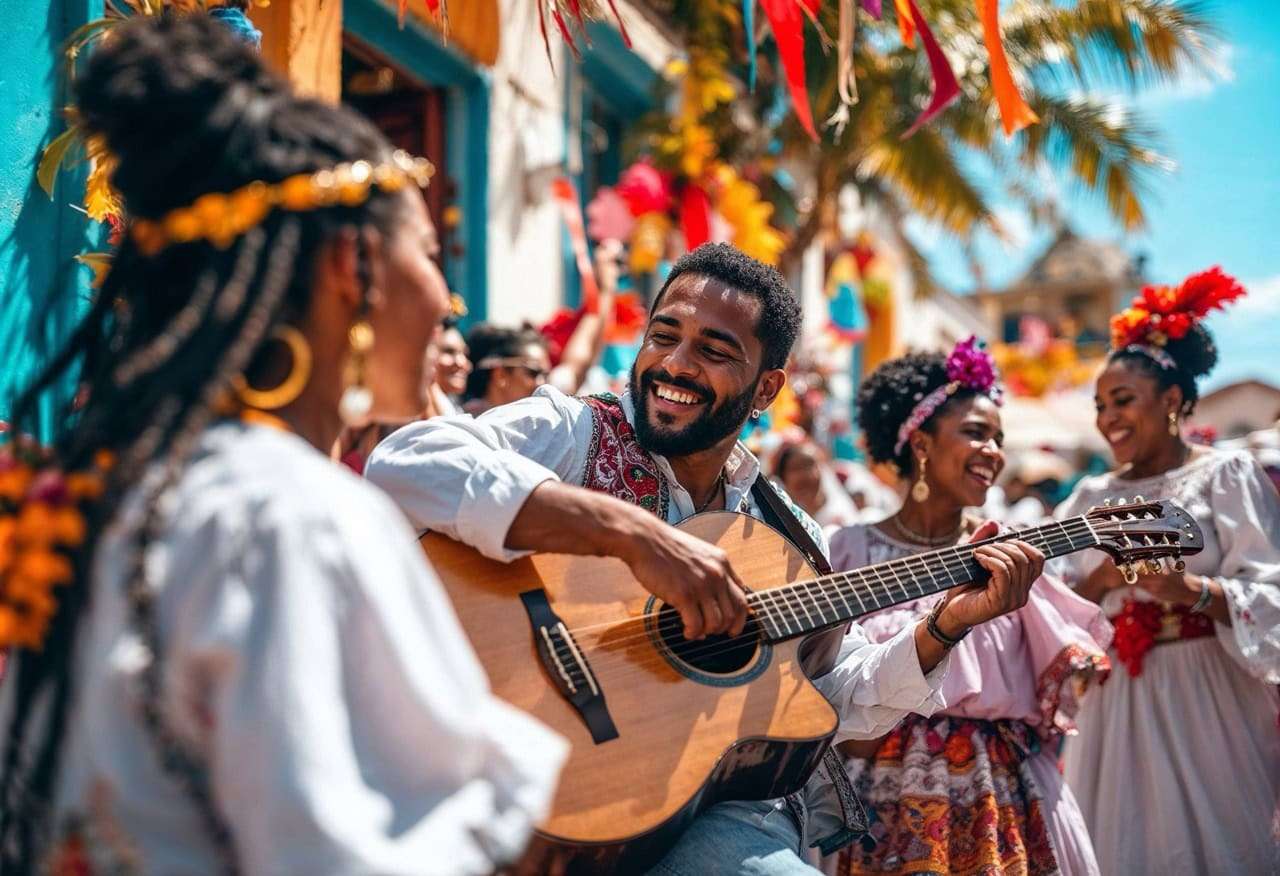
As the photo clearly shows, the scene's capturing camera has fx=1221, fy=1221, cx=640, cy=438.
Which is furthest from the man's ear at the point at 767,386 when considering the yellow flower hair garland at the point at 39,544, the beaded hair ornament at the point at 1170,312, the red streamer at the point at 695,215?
the red streamer at the point at 695,215

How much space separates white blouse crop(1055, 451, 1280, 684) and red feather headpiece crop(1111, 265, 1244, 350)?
0.52 metres

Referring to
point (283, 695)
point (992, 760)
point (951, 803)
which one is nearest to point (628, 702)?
point (283, 695)

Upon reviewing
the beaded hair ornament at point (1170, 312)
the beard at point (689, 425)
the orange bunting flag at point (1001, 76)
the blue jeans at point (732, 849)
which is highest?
the orange bunting flag at point (1001, 76)

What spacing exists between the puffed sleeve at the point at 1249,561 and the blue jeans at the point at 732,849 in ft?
7.76

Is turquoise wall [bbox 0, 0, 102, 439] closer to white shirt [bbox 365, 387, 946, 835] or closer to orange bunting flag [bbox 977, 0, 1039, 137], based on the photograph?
white shirt [bbox 365, 387, 946, 835]

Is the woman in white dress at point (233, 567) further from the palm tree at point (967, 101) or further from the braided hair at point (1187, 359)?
the palm tree at point (967, 101)

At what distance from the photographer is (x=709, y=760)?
2.61m

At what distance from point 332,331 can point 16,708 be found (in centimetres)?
67

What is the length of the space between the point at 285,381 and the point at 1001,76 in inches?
131

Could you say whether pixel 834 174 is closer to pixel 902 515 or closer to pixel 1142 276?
pixel 902 515

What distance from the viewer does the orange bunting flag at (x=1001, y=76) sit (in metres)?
4.20

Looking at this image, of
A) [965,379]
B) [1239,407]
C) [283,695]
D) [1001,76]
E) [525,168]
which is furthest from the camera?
[1239,407]

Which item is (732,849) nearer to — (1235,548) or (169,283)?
(169,283)

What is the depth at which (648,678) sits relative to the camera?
8.80 ft
